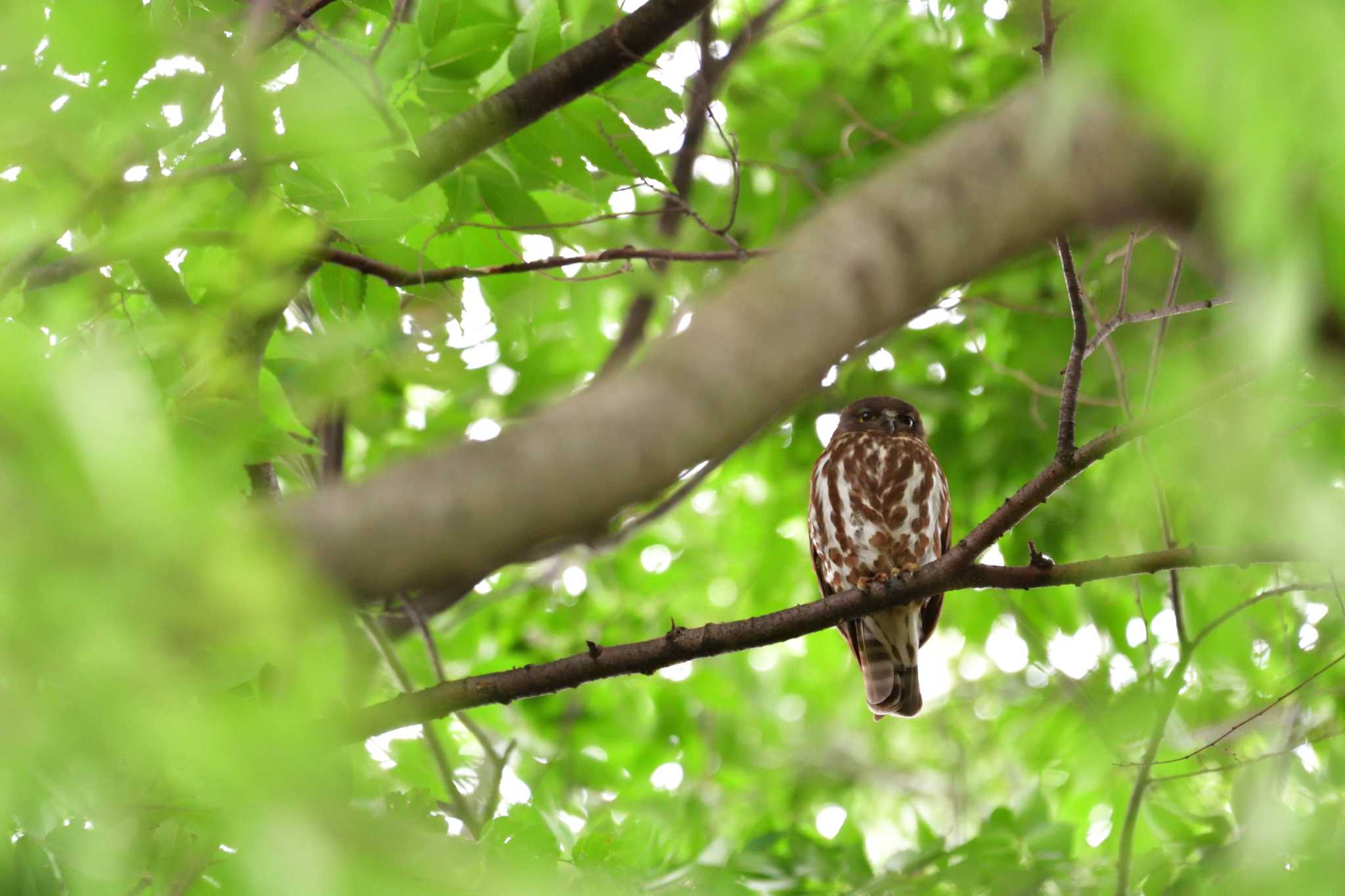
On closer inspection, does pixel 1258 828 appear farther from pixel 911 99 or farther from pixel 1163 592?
pixel 911 99

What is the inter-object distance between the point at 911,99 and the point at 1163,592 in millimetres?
2413

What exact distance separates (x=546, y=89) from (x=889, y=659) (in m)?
3.49

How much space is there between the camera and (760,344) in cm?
85

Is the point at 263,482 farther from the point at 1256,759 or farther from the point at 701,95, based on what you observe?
the point at 1256,759

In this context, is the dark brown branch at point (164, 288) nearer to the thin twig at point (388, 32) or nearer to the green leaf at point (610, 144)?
the thin twig at point (388, 32)

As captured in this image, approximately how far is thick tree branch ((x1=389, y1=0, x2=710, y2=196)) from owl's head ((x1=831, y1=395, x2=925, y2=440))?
2.55 m

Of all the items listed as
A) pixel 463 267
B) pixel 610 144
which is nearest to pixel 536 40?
pixel 610 144

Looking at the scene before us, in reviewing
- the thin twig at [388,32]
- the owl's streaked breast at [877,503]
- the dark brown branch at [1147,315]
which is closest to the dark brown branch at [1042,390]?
the owl's streaked breast at [877,503]

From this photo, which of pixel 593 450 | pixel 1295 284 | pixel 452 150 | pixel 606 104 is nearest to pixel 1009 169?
pixel 1295 284

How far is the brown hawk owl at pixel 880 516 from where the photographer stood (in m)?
5.34

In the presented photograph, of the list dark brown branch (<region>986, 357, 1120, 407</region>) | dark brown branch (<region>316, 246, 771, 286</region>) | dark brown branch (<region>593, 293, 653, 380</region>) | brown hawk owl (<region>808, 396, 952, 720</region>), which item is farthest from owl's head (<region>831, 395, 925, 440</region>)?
dark brown branch (<region>316, 246, 771, 286</region>)

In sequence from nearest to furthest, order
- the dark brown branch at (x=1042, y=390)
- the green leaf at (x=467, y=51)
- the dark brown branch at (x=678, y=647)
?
the green leaf at (x=467, y=51) < the dark brown branch at (x=678, y=647) < the dark brown branch at (x=1042, y=390)

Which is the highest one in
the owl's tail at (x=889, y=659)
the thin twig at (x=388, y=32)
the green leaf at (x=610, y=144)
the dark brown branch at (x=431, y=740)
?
the green leaf at (x=610, y=144)

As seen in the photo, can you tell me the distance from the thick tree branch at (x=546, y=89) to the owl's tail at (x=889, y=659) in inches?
123
